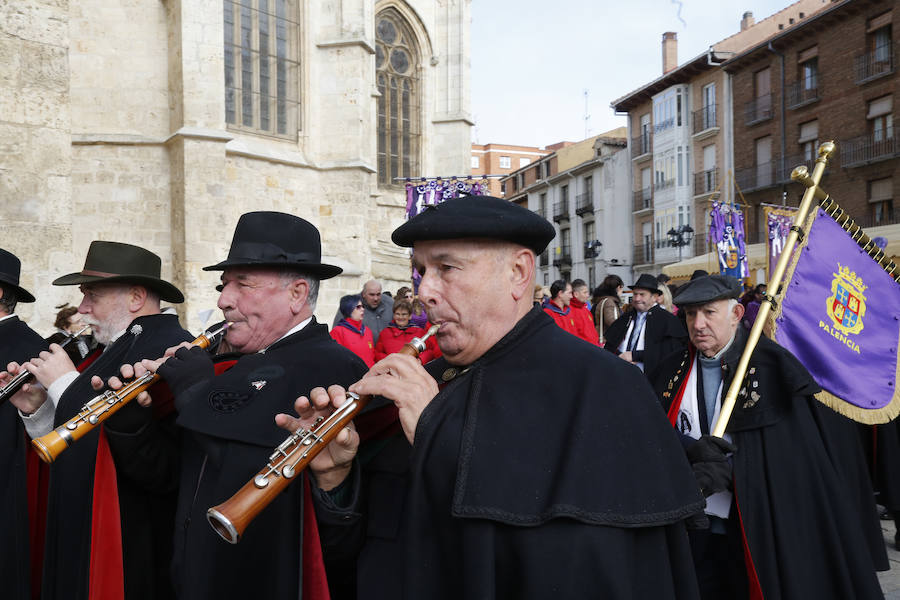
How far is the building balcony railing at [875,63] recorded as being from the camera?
27.0 metres

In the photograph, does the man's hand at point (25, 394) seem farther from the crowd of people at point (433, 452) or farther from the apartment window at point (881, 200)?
the apartment window at point (881, 200)

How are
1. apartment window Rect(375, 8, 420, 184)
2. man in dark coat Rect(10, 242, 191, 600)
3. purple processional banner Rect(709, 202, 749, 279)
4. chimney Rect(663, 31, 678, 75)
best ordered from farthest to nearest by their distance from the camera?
chimney Rect(663, 31, 678, 75)
apartment window Rect(375, 8, 420, 184)
purple processional banner Rect(709, 202, 749, 279)
man in dark coat Rect(10, 242, 191, 600)

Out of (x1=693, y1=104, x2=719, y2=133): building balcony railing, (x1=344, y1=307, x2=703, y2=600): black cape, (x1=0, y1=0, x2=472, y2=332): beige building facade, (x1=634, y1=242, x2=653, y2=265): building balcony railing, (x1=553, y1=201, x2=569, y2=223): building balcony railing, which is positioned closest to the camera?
(x1=344, y1=307, x2=703, y2=600): black cape

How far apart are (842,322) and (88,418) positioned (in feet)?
12.0

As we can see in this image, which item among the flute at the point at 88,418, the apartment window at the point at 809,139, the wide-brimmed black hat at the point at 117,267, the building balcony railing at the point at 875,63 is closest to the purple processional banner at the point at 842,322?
the flute at the point at 88,418

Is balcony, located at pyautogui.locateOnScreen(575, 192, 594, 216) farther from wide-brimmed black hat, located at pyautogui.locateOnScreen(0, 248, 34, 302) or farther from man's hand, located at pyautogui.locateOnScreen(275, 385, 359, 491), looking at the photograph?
man's hand, located at pyautogui.locateOnScreen(275, 385, 359, 491)

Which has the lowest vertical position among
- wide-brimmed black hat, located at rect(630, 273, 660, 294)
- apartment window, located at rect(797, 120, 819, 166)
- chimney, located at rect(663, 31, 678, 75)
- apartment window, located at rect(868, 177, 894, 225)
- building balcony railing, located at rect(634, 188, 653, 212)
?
wide-brimmed black hat, located at rect(630, 273, 660, 294)

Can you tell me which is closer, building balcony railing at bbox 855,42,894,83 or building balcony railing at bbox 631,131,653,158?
building balcony railing at bbox 855,42,894,83

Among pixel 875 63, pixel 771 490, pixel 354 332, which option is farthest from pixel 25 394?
pixel 875 63

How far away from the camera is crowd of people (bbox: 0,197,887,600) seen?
1.66m

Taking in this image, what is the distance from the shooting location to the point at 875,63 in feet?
90.2

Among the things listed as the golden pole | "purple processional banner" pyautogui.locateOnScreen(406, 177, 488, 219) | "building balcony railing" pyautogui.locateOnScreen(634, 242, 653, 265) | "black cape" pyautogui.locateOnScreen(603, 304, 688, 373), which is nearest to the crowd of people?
the golden pole

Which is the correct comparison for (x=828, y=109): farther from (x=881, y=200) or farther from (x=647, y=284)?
(x=647, y=284)

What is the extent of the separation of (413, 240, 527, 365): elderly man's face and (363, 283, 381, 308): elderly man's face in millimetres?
8324
